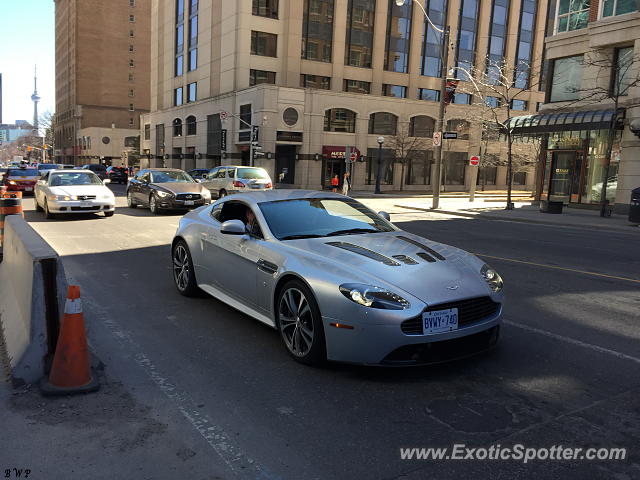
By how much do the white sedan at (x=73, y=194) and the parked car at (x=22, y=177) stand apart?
465 inches

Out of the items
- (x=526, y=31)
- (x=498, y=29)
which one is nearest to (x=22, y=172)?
(x=498, y=29)

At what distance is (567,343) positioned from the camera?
17.5ft

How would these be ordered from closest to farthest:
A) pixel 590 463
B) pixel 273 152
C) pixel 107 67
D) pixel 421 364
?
1. pixel 590 463
2. pixel 421 364
3. pixel 273 152
4. pixel 107 67

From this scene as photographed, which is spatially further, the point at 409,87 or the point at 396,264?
the point at 409,87

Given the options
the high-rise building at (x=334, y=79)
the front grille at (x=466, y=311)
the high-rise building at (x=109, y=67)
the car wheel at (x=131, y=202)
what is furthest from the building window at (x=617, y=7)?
the high-rise building at (x=109, y=67)

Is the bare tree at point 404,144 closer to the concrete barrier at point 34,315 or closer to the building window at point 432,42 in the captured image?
the building window at point 432,42

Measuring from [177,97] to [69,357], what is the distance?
62.6m

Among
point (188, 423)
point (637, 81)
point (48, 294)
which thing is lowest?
point (188, 423)

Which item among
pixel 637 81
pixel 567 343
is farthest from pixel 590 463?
pixel 637 81

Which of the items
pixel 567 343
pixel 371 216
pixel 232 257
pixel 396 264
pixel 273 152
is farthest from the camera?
pixel 273 152

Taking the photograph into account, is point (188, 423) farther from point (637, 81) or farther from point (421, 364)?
point (637, 81)

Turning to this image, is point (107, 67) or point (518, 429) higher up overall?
point (107, 67)

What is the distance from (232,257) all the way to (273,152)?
40.3 meters

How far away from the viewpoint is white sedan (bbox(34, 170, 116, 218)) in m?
15.3
